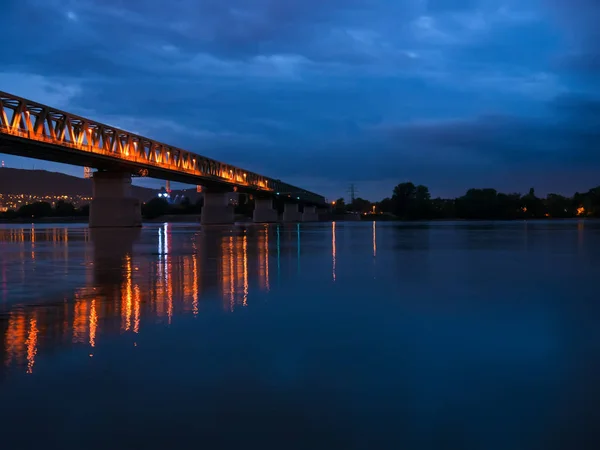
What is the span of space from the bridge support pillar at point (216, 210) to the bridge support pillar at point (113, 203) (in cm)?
3852

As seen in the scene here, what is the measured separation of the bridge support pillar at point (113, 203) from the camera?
236 ft

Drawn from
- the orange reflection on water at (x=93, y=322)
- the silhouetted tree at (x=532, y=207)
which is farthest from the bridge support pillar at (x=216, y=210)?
the silhouetted tree at (x=532, y=207)

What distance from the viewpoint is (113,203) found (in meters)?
73.0

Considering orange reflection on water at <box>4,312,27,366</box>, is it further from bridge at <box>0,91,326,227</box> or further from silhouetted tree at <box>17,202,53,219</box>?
silhouetted tree at <box>17,202,53,219</box>

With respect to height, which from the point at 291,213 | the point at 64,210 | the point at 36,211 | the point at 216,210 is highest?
the point at 64,210

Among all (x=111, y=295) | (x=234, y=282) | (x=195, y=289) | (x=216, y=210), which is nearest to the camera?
(x=111, y=295)

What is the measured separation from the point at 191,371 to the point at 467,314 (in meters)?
5.52

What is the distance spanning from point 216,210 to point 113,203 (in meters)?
45.0

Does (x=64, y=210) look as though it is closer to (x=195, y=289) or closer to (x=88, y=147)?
(x=88, y=147)

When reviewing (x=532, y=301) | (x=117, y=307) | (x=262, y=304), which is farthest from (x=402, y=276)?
(x=117, y=307)

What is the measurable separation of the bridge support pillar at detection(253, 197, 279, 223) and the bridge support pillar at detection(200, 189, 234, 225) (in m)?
30.8

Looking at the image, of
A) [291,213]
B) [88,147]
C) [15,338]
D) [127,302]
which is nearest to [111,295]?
[127,302]

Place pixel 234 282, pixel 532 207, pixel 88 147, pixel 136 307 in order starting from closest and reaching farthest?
pixel 136 307 → pixel 234 282 → pixel 88 147 → pixel 532 207

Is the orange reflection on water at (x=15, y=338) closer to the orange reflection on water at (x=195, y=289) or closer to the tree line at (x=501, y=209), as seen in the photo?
the orange reflection on water at (x=195, y=289)
